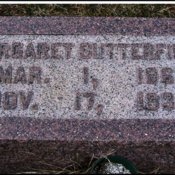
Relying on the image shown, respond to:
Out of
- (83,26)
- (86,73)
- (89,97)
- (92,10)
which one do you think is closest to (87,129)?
(89,97)

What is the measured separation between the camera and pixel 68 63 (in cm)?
263

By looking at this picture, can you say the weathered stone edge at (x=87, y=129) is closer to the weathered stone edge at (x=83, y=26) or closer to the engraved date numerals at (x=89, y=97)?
the engraved date numerals at (x=89, y=97)

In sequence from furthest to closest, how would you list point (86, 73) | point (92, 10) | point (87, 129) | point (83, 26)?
point (92, 10)
point (83, 26)
point (86, 73)
point (87, 129)

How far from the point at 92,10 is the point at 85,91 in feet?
2.83

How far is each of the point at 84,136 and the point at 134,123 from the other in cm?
30

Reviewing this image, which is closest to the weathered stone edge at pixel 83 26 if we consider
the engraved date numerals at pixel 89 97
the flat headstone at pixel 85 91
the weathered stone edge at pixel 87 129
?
the flat headstone at pixel 85 91

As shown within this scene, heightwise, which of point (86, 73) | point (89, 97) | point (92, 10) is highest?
point (92, 10)

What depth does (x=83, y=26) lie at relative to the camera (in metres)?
2.75

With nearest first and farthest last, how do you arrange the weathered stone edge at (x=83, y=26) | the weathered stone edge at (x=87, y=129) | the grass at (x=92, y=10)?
the weathered stone edge at (x=87, y=129) → the weathered stone edge at (x=83, y=26) → the grass at (x=92, y=10)

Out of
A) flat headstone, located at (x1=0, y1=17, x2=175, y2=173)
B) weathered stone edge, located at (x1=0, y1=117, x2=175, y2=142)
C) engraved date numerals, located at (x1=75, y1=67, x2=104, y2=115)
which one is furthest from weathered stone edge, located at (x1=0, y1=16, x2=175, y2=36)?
weathered stone edge, located at (x1=0, y1=117, x2=175, y2=142)

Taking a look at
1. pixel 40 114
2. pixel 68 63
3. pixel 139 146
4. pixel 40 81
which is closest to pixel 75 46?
pixel 68 63

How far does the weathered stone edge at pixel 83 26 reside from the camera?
2.71 m

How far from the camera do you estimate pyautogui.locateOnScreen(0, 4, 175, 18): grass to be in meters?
→ 3.16

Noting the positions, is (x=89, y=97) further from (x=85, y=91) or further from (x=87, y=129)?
(x=87, y=129)
